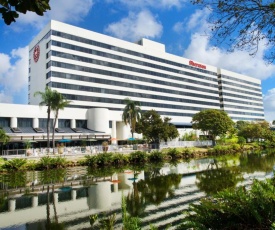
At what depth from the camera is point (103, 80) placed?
76.2 m

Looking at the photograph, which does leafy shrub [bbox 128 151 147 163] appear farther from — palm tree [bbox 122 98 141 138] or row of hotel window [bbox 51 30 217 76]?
row of hotel window [bbox 51 30 217 76]

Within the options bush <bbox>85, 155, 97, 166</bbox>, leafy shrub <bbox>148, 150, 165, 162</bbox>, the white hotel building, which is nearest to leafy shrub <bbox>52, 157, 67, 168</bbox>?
bush <bbox>85, 155, 97, 166</bbox>

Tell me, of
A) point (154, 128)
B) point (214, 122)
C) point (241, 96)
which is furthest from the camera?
point (241, 96)

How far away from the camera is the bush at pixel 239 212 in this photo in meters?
6.80

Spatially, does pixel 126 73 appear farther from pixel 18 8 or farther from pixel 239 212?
pixel 18 8

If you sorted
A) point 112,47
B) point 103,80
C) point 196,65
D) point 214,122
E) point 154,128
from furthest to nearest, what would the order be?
1. point 196,65
2. point 112,47
3. point 103,80
4. point 214,122
5. point 154,128

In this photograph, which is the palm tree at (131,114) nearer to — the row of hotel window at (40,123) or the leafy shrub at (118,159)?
the row of hotel window at (40,123)

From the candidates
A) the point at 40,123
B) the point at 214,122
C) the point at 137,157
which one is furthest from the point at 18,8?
the point at 214,122

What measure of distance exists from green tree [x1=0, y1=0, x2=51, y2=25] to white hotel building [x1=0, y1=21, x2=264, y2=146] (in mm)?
50180

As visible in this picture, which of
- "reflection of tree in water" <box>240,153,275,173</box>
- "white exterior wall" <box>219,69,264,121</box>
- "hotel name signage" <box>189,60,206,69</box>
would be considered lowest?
"reflection of tree in water" <box>240,153,275,173</box>

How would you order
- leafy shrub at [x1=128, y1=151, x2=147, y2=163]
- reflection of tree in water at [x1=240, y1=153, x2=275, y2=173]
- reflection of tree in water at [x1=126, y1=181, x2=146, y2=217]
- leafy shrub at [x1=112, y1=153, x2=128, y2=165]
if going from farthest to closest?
leafy shrub at [x1=128, y1=151, x2=147, y2=163]
leafy shrub at [x1=112, y1=153, x2=128, y2=165]
reflection of tree in water at [x1=240, y1=153, x2=275, y2=173]
reflection of tree in water at [x1=126, y1=181, x2=146, y2=217]

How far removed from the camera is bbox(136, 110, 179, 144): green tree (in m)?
56.7

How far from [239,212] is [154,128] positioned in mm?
49598

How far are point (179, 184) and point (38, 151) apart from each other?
29375mm
